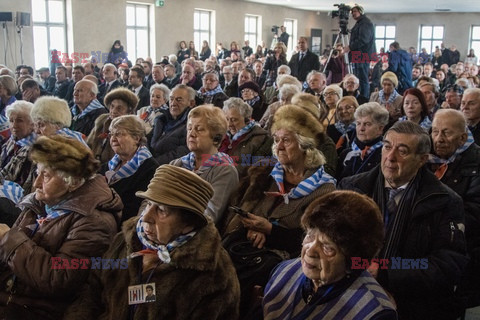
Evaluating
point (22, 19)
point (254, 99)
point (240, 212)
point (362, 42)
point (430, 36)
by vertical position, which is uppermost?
point (430, 36)

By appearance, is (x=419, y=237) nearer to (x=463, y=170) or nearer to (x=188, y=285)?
(x=463, y=170)

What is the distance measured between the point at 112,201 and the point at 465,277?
181 centimetres

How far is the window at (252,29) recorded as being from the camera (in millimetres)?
20472

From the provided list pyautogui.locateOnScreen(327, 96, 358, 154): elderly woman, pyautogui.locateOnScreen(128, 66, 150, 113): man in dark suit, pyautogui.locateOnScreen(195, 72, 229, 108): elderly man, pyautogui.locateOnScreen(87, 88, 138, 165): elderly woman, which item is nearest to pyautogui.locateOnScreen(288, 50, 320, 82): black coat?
pyautogui.locateOnScreen(195, 72, 229, 108): elderly man

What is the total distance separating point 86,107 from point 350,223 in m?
4.16

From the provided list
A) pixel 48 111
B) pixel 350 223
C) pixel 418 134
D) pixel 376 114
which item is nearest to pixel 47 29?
pixel 48 111

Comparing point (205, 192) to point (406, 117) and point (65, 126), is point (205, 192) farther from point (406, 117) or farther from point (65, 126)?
point (406, 117)

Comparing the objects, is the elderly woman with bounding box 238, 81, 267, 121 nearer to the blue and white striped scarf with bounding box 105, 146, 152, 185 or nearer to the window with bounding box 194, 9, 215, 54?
the blue and white striped scarf with bounding box 105, 146, 152, 185

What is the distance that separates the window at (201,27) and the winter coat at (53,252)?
1594 centimetres

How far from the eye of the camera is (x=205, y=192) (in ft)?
6.26

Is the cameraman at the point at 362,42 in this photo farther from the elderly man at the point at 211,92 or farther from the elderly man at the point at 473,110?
the elderly man at the point at 473,110

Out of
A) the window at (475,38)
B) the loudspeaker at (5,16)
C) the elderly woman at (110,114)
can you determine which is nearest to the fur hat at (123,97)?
the elderly woman at (110,114)

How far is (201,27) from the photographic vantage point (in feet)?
58.8

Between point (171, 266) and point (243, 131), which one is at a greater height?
point (243, 131)
